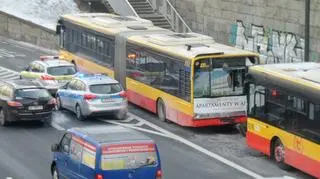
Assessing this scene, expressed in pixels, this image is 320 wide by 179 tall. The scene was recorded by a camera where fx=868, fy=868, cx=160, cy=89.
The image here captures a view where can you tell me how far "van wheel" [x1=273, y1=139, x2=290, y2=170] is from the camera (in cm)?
2339

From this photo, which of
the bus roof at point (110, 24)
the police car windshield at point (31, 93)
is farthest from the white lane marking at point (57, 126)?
the bus roof at point (110, 24)

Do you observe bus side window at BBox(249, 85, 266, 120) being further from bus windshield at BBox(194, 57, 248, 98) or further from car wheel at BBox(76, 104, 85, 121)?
car wheel at BBox(76, 104, 85, 121)

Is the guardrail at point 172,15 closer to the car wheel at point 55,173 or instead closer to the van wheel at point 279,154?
the van wheel at point 279,154

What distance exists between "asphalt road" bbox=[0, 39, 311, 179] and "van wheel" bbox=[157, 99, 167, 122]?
0.22 m

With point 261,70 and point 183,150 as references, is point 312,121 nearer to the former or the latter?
point 261,70

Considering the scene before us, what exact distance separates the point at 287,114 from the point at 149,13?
27597 millimetres

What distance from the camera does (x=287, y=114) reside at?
75.4ft

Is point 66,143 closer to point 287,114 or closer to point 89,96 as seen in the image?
point 287,114

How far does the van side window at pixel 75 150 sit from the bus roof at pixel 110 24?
1553cm

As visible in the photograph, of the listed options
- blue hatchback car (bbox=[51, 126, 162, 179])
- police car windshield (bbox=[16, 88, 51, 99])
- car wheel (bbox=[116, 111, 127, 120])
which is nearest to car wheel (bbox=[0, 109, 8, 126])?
police car windshield (bbox=[16, 88, 51, 99])

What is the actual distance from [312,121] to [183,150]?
18.0ft

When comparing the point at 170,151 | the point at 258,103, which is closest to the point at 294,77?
the point at 258,103

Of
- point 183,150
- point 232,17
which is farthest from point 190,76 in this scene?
point 232,17

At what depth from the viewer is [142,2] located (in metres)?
51.0
